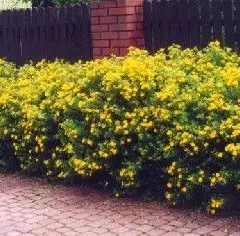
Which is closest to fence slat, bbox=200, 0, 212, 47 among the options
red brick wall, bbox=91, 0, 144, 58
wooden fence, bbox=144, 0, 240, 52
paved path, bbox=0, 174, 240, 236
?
wooden fence, bbox=144, 0, 240, 52

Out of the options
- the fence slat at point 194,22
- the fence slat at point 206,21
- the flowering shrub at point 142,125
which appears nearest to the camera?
the flowering shrub at point 142,125

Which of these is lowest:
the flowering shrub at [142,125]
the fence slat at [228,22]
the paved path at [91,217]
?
the paved path at [91,217]

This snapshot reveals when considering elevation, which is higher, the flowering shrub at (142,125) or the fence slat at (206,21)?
the fence slat at (206,21)

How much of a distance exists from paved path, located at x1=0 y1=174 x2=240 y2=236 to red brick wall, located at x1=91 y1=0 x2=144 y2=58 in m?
2.09

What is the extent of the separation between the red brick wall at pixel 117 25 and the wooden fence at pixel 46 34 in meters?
0.55

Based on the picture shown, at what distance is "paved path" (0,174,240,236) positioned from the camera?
518 cm

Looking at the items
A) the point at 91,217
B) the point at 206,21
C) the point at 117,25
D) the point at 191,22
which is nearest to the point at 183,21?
the point at 191,22

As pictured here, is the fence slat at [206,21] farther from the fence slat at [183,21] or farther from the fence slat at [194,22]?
the fence slat at [183,21]

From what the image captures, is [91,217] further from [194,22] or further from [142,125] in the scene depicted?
[194,22]

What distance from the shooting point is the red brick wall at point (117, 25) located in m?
7.63

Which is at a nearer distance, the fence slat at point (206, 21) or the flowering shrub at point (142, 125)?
the flowering shrub at point (142, 125)

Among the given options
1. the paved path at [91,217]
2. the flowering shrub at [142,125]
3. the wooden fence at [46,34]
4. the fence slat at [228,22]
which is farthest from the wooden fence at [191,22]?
the paved path at [91,217]

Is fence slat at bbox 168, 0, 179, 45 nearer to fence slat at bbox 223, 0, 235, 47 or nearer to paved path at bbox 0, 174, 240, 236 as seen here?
fence slat at bbox 223, 0, 235, 47

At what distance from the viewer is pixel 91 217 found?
221 inches
